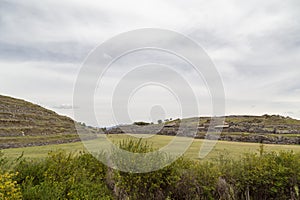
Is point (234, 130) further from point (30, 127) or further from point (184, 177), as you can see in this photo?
point (184, 177)

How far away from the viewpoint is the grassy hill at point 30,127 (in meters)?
23.1

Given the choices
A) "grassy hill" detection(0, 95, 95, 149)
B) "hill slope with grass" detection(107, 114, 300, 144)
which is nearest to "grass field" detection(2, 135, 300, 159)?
"hill slope with grass" detection(107, 114, 300, 144)

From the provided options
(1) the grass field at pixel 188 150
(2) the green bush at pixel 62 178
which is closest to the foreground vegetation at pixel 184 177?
(2) the green bush at pixel 62 178

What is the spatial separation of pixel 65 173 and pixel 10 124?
85.0 ft

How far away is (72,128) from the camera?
33688mm

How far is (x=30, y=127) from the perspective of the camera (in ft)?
94.2

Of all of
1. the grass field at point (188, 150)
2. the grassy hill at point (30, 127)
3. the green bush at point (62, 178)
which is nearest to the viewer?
the green bush at point (62, 178)

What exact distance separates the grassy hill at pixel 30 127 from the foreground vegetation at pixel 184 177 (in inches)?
625

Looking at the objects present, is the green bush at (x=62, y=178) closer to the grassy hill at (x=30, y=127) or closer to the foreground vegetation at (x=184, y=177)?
the foreground vegetation at (x=184, y=177)

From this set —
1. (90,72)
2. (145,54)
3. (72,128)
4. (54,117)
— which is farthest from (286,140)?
(54,117)

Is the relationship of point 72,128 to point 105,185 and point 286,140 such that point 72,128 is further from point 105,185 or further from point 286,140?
point 105,185

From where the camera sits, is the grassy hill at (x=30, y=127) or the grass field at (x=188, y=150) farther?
the grassy hill at (x=30, y=127)

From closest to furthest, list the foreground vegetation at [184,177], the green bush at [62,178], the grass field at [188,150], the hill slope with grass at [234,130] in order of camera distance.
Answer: the green bush at [62,178]
the foreground vegetation at [184,177]
the grass field at [188,150]
the hill slope with grass at [234,130]

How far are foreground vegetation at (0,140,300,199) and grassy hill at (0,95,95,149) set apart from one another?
52.1 ft
